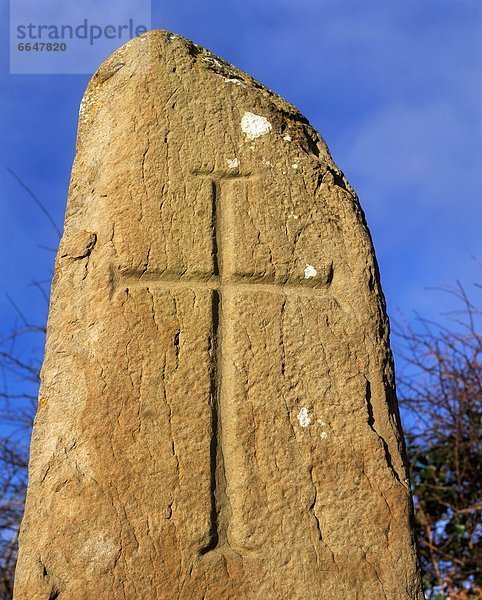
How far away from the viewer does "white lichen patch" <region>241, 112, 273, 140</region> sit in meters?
2.73

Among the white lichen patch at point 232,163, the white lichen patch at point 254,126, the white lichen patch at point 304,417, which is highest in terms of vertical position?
the white lichen patch at point 254,126

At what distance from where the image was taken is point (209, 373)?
7.97ft

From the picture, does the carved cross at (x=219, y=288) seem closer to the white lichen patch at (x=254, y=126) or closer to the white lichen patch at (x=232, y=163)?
the white lichen patch at (x=232, y=163)

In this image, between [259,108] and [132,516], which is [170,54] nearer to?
[259,108]

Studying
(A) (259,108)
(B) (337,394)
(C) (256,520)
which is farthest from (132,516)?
(A) (259,108)

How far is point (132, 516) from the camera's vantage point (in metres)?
2.26

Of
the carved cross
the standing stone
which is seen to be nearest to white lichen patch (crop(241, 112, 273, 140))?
the standing stone

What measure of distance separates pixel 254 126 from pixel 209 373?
87cm

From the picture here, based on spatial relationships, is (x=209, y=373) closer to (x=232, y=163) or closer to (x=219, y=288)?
(x=219, y=288)

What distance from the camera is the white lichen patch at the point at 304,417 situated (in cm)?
241

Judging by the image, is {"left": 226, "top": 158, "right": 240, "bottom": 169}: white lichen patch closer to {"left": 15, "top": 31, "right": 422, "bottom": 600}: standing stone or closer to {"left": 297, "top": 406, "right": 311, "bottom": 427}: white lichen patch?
{"left": 15, "top": 31, "right": 422, "bottom": 600}: standing stone

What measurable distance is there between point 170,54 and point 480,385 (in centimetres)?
370

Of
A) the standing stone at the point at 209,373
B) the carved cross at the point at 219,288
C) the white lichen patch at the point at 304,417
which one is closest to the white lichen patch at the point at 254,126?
the standing stone at the point at 209,373

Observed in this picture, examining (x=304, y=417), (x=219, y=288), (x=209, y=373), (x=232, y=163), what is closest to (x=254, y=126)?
(x=232, y=163)
